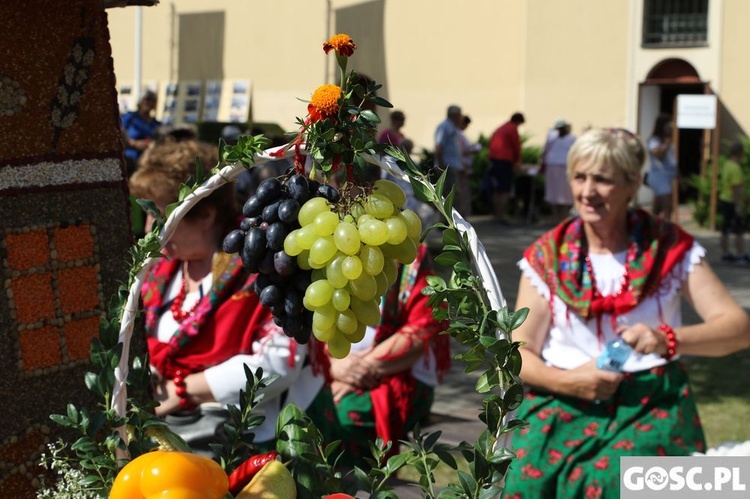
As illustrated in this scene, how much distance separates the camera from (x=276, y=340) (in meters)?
2.70

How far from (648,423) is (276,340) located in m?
1.04

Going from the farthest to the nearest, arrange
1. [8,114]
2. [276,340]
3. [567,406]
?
[567,406]
[276,340]
[8,114]

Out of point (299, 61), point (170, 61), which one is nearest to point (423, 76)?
point (299, 61)

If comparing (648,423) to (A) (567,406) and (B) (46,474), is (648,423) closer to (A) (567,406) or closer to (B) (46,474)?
(A) (567,406)

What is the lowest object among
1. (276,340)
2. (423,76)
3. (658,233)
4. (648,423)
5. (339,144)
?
(648,423)

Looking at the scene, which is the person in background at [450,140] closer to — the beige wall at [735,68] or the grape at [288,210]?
the beige wall at [735,68]

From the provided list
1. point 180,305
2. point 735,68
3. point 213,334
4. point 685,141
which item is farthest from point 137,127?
point 685,141

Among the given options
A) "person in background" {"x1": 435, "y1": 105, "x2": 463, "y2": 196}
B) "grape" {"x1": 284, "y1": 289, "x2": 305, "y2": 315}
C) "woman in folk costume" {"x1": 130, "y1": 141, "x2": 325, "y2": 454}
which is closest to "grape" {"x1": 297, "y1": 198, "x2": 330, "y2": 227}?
"grape" {"x1": 284, "y1": 289, "x2": 305, "y2": 315}

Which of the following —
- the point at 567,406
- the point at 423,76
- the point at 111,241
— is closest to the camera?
the point at 111,241

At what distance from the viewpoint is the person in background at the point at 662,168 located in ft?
36.9

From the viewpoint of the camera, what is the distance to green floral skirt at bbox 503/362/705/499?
9.13ft

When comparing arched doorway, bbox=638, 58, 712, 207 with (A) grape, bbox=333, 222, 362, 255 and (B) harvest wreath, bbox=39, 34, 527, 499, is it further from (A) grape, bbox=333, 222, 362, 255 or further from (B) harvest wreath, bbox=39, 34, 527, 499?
(A) grape, bbox=333, 222, 362, 255

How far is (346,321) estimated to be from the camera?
1.45 metres

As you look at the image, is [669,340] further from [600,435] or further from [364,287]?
[364,287]
